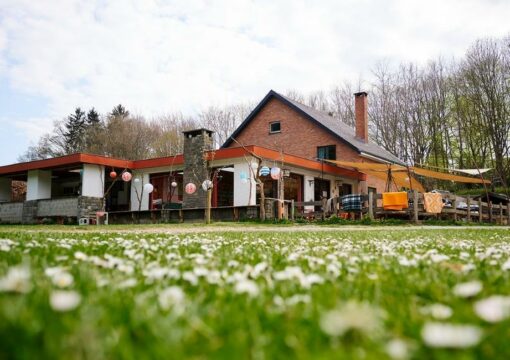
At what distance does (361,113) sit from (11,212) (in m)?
20.0

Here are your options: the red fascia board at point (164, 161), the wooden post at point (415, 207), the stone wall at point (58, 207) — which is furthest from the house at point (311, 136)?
the stone wall at point (58, 207)

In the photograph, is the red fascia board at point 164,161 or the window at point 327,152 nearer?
the red fascia board at point 164,161

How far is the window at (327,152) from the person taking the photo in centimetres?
2217

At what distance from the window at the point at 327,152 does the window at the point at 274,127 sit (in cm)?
276

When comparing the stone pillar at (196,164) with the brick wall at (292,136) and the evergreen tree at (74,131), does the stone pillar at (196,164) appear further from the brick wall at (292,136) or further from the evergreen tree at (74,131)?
the evergreen tree at (74,131)

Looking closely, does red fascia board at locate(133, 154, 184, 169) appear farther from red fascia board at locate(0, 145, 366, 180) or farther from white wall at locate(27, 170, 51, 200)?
white wall at locate(27, 170, 51, 200)

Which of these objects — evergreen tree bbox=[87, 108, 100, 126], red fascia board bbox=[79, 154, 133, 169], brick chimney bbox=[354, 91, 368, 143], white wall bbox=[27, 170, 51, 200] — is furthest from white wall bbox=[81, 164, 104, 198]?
evergreen tree bbox=[87, 108, 100, 126]

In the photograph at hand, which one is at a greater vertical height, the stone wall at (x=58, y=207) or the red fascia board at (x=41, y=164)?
the red fascia board at (x=41, y=164)

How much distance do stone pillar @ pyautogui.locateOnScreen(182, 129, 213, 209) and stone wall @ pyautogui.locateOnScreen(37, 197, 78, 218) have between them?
5.03 m

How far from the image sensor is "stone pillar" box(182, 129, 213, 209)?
1727 centimetres

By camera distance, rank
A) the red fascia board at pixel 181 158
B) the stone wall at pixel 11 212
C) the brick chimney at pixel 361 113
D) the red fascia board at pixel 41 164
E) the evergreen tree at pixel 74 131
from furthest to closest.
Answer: the evergreen tree at pixel 74 131 < the brick chimney at pixel 361 113 < the stone wall at pixel 11 212 < the red fascia board at pixel 41 164 < the red fascia board at pixel 181 158

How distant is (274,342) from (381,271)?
4.45 ft

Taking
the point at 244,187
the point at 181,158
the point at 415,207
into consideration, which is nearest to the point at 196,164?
the point at 181,158

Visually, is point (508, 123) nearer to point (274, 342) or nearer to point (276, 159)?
point (276, 159)
